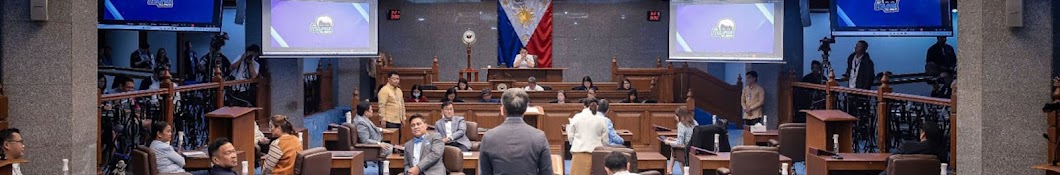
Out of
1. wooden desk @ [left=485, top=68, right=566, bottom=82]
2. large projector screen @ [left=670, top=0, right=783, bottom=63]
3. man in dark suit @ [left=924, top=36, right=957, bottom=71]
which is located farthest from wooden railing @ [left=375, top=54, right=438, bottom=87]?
man in dark suit @ [left=924, top=36, right=957, bottom=71]

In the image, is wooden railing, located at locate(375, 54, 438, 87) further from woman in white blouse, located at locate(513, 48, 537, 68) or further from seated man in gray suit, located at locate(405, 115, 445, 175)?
seated man in gray suit, located at locate(405, 115, 445, 175)

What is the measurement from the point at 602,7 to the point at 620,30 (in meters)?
0.50

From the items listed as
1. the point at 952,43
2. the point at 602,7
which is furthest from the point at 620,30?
the point at 952,43

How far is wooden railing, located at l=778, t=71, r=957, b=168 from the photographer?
455 inches

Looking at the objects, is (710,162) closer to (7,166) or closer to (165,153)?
(165,153)

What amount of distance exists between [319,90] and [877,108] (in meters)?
9.77

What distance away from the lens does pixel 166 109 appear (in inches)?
464

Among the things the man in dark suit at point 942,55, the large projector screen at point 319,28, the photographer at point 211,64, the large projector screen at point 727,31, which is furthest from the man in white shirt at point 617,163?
the photographer at point 211,64

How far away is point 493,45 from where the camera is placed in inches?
883

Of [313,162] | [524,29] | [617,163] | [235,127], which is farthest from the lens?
[524,29]

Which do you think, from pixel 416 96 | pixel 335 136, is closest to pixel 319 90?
pixel 416 96

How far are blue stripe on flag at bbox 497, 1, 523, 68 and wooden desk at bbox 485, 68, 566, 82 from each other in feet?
8.36

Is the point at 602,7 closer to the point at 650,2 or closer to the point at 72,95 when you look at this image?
the point at 650,2

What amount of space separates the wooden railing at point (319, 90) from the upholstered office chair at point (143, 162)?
344 inches
